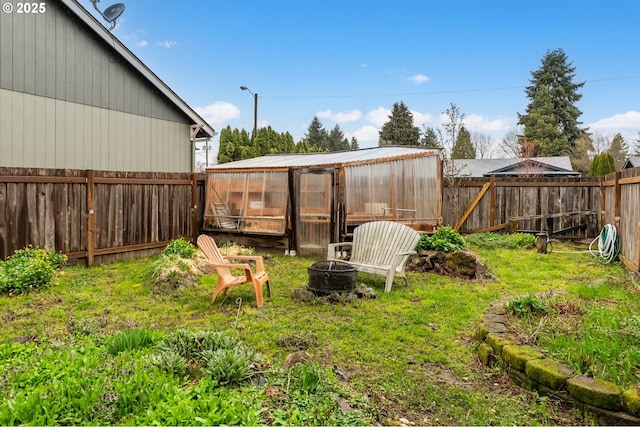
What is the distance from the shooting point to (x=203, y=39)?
1059cm

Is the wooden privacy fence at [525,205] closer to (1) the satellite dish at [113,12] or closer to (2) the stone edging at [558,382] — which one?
(2) the stone edging at [558,382]

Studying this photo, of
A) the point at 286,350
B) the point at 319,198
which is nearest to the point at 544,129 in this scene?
the point at 319,198

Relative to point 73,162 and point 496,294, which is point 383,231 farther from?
point 73,162

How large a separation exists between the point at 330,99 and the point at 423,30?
1969 cm

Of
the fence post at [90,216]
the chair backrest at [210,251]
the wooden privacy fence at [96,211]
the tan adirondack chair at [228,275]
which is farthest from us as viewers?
the fence post at [90,216]

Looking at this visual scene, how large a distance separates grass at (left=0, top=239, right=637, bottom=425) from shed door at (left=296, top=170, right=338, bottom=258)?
179 centimetres

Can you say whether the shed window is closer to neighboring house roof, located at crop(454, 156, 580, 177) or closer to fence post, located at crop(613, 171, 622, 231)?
fence post, located at crop(613, 171, 622, 231)

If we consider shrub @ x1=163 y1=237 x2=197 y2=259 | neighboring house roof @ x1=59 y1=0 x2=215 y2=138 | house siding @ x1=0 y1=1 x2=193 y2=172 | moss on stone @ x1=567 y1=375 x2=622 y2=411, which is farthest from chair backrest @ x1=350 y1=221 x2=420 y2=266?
neighboring house roof @ x1=59 y1=0 x2=215 y2=138

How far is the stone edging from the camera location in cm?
253

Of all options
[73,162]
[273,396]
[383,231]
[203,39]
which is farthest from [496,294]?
[203,39]

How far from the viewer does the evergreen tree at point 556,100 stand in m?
28.4

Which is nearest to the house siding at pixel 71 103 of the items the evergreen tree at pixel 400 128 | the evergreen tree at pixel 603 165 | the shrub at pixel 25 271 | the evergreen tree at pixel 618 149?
the shrub at pixel 25 271

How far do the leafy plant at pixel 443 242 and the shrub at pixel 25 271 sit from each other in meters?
5.89

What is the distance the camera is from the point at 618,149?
101 ft
